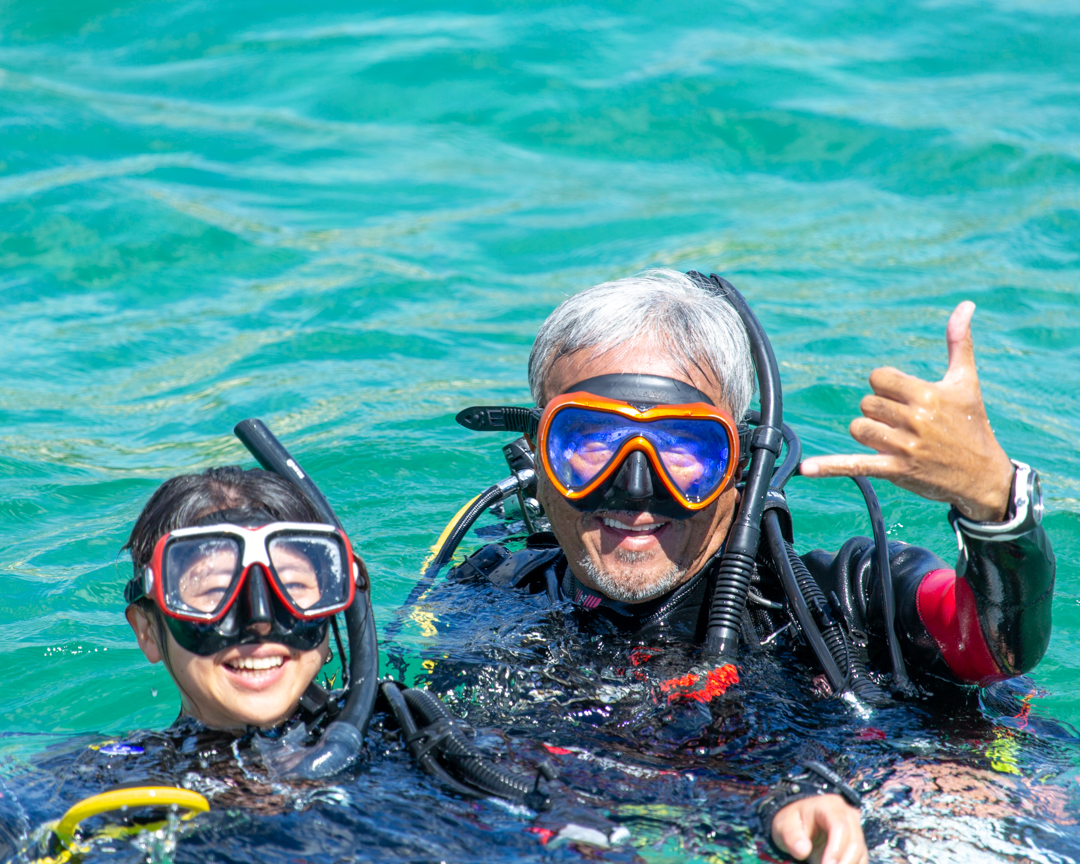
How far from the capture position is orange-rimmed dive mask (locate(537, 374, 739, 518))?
2904 millimetres

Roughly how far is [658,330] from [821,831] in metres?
1.40

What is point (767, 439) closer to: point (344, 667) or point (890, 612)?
point (890, 612)

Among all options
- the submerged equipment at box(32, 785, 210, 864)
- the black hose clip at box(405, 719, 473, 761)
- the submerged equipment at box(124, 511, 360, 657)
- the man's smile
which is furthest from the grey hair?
the submerged equipment at box(32, 785, 210, 864)

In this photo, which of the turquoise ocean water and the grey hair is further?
the turquoise ocean water

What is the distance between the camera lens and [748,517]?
2982mm

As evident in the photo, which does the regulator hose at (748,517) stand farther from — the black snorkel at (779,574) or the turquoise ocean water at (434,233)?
the turquoise ocean water at (434,233)

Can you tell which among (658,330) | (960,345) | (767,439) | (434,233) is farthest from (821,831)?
(434,233)

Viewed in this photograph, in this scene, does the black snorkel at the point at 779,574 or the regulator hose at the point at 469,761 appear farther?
the black snorkel at the point at 779,574

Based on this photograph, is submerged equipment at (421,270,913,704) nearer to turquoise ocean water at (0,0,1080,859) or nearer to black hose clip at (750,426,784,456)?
black hose clip at (750,426,784,456)

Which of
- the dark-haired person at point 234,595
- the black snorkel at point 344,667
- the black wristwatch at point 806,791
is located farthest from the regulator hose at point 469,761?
the black wristwatch at point 806,791

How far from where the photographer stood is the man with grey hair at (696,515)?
2438 millimetres

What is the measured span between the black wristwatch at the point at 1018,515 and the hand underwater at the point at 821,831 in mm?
635

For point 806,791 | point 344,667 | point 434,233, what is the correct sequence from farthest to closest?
point 434,233
point 344,667
point 806,791

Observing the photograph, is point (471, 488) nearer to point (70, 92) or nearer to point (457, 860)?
point (457, 860)
